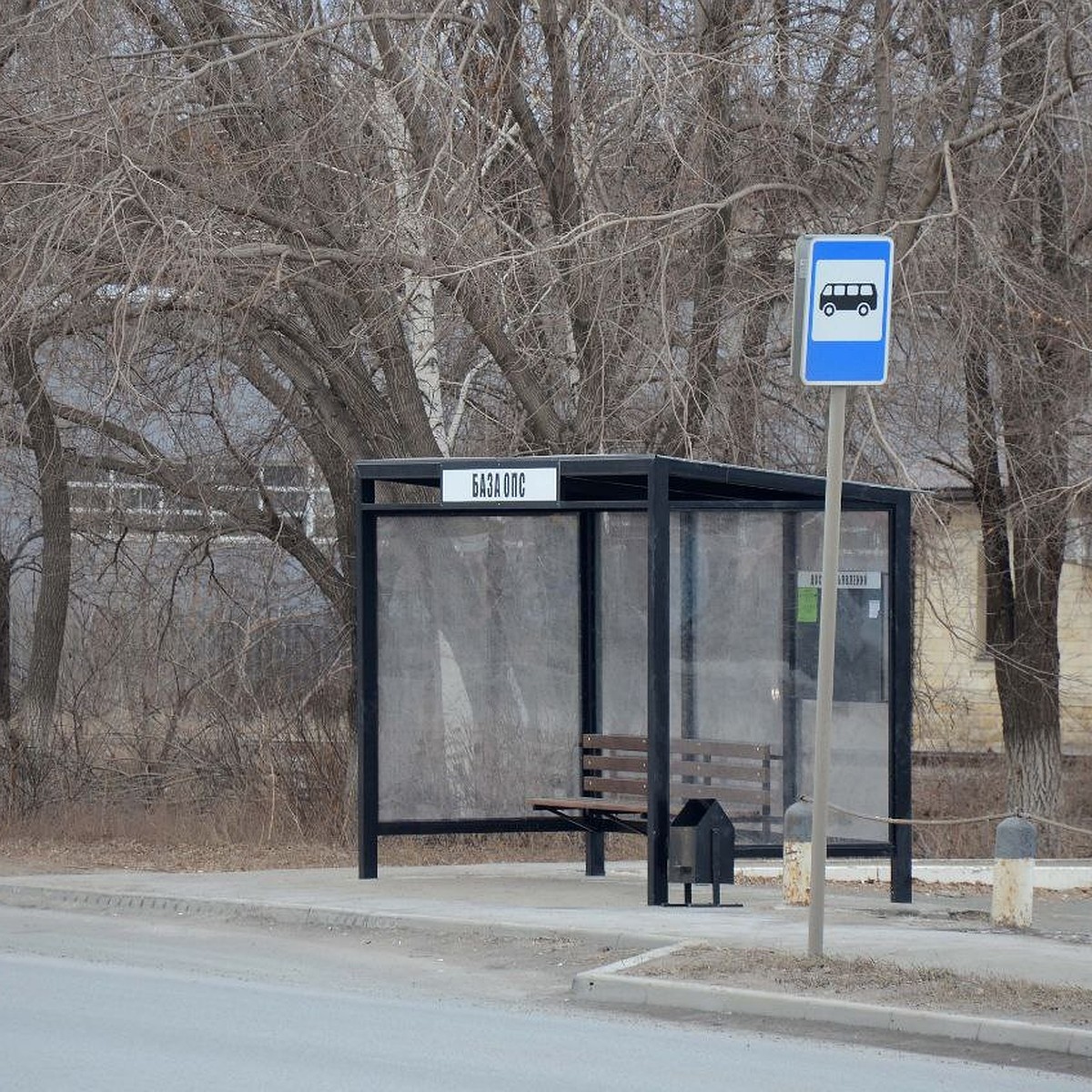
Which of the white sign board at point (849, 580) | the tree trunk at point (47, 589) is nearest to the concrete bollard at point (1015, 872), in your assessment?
the white sign board at point (849, 580)

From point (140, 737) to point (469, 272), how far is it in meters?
8.03

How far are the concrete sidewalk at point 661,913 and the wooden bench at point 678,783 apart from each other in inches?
18.9

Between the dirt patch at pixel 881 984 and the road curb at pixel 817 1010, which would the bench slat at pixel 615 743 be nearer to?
the dirt patch at pixel 881 984

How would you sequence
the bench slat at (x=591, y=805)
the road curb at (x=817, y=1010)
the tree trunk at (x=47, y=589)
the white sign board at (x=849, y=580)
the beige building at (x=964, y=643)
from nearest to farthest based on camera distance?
the road curb at (x=817, y=1010)
the bench slat at (x=591, y=805)
the white sign board at (x=849, y=580)
the beige building at (x=964, y=643)
the tree trunk at (x=47, y=589)

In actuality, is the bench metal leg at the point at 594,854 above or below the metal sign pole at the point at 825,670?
below

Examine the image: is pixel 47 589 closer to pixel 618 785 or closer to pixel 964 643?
pixel 964 643

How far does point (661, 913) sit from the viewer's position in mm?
11641

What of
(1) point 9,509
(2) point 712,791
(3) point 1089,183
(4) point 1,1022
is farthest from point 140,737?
(4) point 1,1022

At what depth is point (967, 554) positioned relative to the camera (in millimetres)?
25781

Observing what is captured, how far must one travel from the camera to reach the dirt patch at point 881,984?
8484mm

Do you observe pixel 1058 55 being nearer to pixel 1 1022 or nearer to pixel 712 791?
pixel 712 791

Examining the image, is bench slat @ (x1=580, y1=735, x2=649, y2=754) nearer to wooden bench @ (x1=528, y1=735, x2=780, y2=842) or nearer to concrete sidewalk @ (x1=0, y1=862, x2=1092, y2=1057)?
wooden bench @ (x1=528, y1=735, x2=780, y2=842)

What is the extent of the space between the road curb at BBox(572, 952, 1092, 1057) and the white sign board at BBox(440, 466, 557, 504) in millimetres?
3615

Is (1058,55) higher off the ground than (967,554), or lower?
higher
